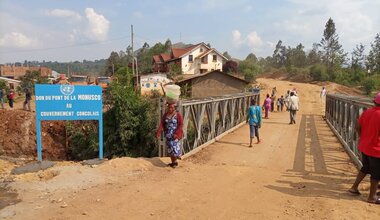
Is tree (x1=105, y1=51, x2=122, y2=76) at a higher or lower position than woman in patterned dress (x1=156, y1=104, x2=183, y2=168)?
higher

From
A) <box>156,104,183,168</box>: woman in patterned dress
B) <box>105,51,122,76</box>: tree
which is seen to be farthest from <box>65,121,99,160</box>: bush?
<box>105,51,122,76</box>: tree

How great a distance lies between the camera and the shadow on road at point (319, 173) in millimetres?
5727

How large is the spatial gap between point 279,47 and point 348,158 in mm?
106947

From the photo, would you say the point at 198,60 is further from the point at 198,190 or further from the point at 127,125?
the point at 198,190

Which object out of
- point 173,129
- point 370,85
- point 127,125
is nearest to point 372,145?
point 173,129

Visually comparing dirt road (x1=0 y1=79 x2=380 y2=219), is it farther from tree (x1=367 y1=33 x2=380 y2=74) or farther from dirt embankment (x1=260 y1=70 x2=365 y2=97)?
tree (x1=367 y1=33 x2=380 y2=74)

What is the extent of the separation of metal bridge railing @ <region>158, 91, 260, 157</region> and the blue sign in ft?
4.92

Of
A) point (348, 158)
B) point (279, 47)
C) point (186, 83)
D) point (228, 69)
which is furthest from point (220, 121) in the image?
point (279, 47)

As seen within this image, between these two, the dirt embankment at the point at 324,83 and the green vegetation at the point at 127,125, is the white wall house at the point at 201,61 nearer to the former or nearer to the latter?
the dirt embankment at the point at 324,83

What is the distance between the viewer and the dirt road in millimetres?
4652

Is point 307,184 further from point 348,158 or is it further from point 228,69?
point 228,69

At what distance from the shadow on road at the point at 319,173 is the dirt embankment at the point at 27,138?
46.1ft

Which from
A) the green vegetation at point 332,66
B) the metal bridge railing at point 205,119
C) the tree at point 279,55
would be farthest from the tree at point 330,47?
the metal bridge railing at point 205,119

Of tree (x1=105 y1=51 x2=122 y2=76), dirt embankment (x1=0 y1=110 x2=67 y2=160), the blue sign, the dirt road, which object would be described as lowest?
dirt embankment (x1=0 y1=110 x2=67 y2=160)
